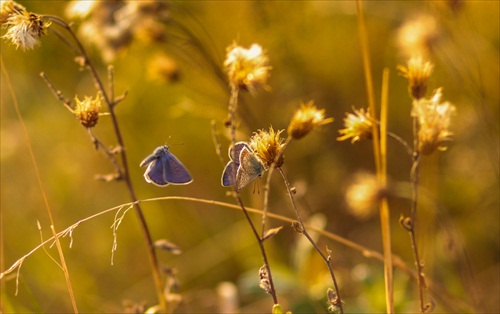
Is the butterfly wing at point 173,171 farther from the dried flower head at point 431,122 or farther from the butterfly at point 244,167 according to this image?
the dried flower head at point 431,122

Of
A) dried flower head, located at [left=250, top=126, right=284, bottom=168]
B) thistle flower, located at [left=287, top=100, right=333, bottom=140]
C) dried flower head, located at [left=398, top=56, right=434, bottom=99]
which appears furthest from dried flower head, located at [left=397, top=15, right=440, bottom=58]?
dried flower head, located at [left=250, top=126, right=284, bottom=168]

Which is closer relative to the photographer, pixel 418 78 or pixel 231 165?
pixel 231 165

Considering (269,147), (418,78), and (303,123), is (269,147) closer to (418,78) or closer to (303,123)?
(303,123)

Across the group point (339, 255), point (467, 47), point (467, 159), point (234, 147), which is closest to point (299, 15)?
point (467, 47)

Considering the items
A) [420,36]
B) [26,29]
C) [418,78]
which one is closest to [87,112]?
[26,29]

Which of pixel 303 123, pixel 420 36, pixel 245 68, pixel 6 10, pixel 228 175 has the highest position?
pixel 420 36

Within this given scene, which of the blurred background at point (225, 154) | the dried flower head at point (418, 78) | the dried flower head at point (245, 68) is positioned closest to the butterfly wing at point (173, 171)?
the dried flower head at point (245, 68)

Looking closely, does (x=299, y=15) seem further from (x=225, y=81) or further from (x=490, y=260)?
(x=490, y=260)

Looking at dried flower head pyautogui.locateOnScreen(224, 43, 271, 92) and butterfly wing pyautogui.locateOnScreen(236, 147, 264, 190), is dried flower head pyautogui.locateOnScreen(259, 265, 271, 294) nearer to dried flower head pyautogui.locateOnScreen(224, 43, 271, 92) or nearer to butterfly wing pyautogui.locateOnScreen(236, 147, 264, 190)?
butterfly wing pyautogui.locateOnScreen(236, 147, 264, 190)
